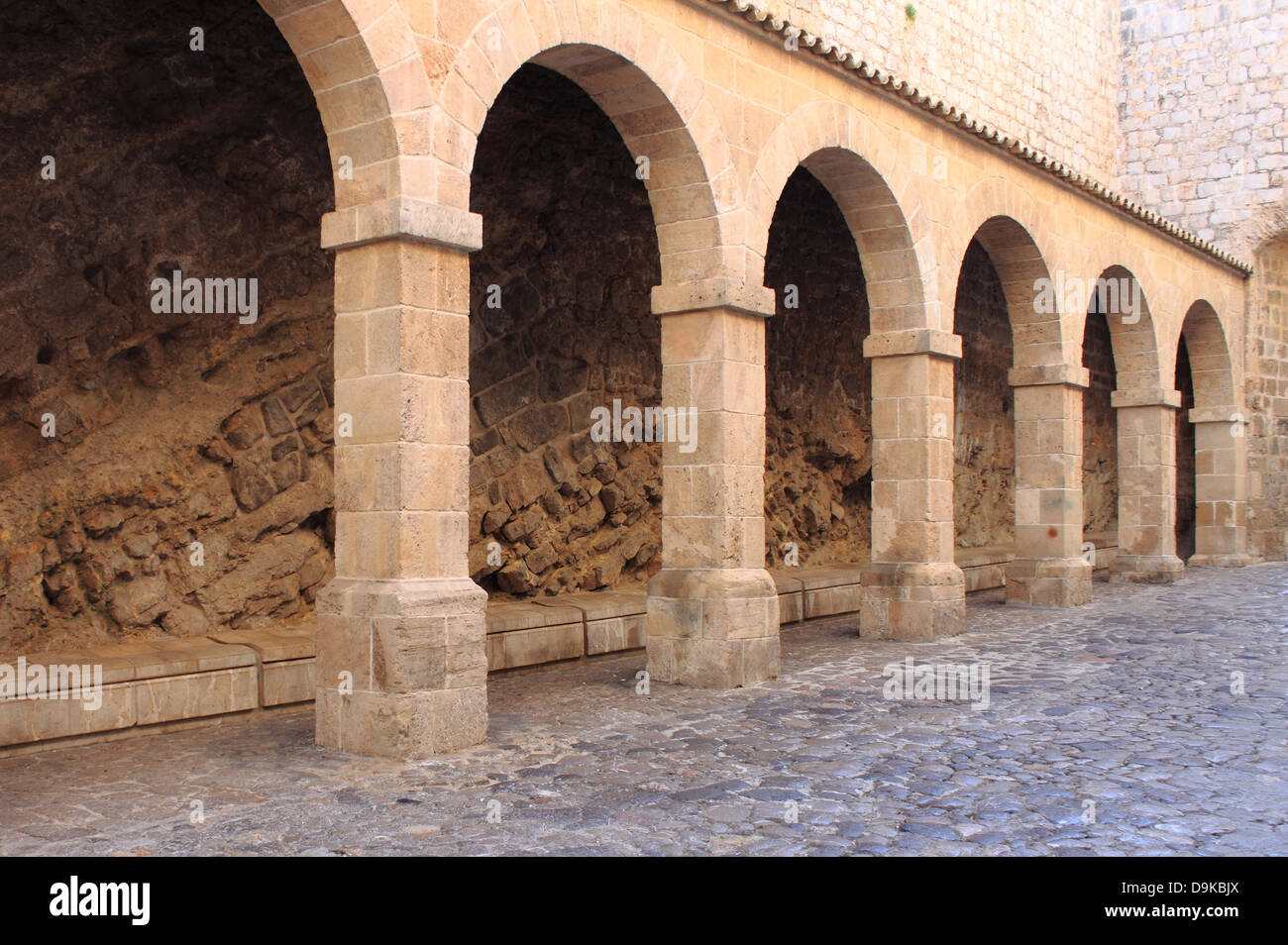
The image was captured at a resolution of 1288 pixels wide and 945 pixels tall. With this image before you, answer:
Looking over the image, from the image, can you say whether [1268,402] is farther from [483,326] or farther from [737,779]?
[737,779]

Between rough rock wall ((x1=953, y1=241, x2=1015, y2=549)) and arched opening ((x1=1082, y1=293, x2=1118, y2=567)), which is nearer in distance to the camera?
rough rock wall ((x1=953, y1=241, x2=1015, y2=549))

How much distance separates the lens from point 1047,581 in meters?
11.1

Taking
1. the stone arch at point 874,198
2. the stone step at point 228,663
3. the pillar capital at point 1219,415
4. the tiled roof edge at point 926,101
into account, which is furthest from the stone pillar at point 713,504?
the pillar capital at point 1219,415

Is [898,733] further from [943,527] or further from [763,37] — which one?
[763,37]

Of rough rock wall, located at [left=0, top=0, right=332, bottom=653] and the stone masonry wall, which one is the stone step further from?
the stone masonry wall

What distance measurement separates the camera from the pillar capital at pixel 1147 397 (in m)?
13.3

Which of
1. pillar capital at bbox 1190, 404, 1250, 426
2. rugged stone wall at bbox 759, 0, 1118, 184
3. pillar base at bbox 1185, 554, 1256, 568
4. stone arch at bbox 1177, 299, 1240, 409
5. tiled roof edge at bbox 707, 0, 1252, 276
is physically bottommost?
pillar base at bbox 1185, 554, 1256, 568

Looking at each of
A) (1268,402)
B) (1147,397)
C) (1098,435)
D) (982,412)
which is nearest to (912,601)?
(1147,397)

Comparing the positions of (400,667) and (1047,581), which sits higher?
(400,667)

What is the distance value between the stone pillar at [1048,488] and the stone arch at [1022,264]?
22cm

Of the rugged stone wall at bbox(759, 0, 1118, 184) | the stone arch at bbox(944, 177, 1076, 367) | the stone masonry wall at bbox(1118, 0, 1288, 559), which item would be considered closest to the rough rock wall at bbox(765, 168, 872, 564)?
the stone arch at bbox(944, 177, 1076, 367)

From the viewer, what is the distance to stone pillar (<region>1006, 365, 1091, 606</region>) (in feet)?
36.4

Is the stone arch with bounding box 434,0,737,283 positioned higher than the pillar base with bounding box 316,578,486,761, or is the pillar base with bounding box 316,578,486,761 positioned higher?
the stone arch with bounding box 434,0,737,283

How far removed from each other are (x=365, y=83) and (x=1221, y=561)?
1401 centimetres
